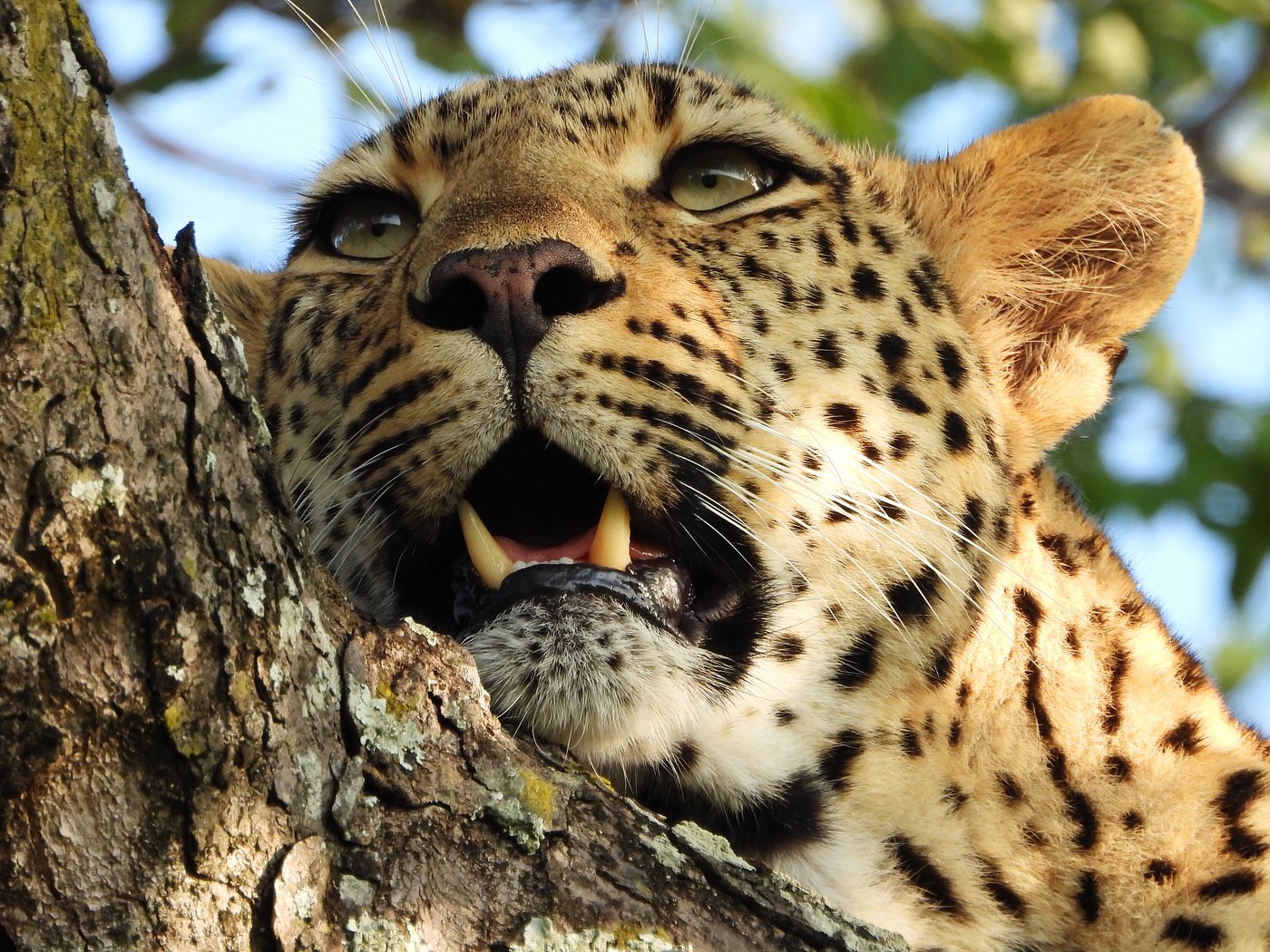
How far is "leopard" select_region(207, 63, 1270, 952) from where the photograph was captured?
3477 millimetres

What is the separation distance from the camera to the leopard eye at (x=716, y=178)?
4.47m

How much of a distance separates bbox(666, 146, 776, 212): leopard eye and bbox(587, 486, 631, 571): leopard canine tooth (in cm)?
120

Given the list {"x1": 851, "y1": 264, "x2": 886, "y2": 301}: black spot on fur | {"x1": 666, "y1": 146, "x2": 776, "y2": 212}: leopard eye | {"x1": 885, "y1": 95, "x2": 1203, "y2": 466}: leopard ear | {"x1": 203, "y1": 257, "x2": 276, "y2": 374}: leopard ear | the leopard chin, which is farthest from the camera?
{"x1": 203, "y1": 257, "x2": 276, "y2": 374}: leopard ear

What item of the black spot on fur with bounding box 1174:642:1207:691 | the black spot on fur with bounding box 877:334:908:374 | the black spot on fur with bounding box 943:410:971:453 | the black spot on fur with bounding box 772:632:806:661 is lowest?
the black spot on fur with bounding box 772:632:806:661

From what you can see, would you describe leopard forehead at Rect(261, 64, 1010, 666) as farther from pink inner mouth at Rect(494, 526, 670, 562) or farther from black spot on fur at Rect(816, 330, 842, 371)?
pink inner mouth at Rect(494, 526, 670, 562)

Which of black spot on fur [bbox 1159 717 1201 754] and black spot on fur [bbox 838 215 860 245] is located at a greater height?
black spot on fur [bbox 838 215 860 245]

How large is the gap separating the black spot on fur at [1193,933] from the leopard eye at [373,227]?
279 centimetres

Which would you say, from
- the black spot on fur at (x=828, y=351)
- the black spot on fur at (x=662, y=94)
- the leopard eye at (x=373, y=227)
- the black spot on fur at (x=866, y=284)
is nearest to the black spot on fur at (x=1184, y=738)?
the black spot on fur at (x=828, y=351)

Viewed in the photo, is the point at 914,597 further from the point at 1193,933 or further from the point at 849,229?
the point at 849,229

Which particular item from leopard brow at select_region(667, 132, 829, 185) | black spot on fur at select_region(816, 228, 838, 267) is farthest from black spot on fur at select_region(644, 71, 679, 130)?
black spot on fur at select_region(816, 228, 838, 267)

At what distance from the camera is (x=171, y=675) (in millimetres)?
2289

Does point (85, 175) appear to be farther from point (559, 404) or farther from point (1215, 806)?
point (1215, 806)

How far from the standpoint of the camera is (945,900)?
375 centimetres

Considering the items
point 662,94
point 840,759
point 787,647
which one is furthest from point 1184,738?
point 662,94
